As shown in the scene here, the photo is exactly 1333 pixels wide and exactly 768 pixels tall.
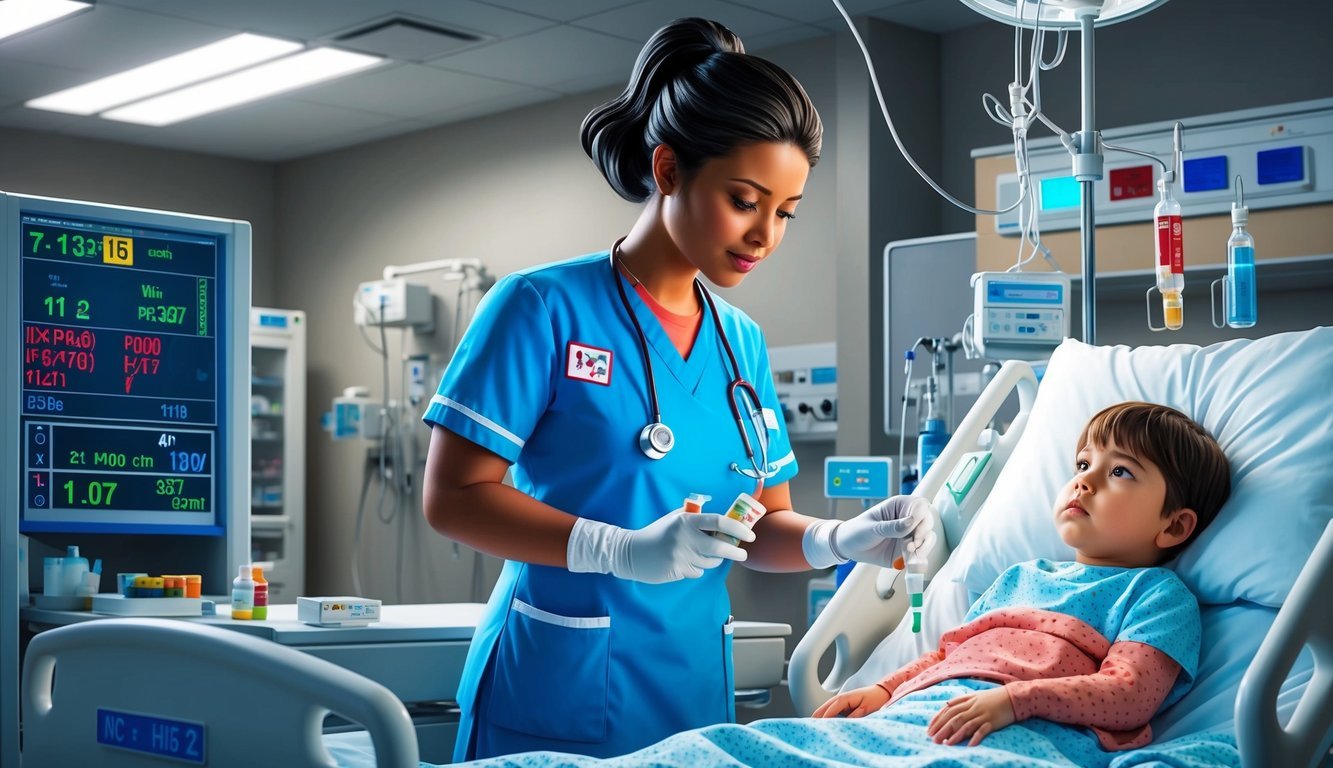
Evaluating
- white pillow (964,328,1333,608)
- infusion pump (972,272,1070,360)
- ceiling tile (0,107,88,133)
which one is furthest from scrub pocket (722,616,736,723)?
ceiling tile (0,107,88,133)

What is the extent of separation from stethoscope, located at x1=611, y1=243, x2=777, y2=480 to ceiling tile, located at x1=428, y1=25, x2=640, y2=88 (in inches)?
125

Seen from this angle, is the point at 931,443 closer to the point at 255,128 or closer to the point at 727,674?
the point at 727,674

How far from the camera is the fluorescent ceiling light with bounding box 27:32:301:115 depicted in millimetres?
5133

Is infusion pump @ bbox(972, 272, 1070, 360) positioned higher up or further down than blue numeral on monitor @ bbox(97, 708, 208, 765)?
higher up

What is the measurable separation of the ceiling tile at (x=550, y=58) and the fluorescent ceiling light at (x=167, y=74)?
635mm

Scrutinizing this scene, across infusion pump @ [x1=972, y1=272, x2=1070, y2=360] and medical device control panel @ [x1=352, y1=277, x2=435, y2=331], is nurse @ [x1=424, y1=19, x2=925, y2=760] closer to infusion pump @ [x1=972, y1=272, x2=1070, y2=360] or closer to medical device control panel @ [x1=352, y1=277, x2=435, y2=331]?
infusion pump @ [x1=972, y1=272, x2=1070, y2=360]

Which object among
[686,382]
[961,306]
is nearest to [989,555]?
[686,382]

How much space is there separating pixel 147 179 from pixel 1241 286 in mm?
5499

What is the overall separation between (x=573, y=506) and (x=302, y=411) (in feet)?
16.4

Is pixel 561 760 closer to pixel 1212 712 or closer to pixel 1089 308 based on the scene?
pixel 1212 712

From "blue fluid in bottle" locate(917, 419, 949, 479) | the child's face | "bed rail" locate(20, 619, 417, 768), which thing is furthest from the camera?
"blue fluid in bottle" locate(917, 419, 949, 479)

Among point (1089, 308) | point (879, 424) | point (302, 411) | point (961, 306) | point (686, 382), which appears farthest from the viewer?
point (302, 411)

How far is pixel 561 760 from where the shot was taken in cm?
131

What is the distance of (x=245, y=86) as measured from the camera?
18.6ft
